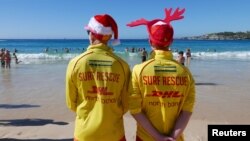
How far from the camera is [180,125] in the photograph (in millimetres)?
3143

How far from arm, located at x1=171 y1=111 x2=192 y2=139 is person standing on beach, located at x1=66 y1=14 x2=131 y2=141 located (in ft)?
1.45

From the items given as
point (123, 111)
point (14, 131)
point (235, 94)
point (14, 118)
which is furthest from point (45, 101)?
point (123, 111)

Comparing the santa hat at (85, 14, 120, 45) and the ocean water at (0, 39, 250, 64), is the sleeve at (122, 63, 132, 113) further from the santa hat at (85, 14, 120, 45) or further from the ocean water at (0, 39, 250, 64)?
the ocean water at (0, 39, 250, 64)

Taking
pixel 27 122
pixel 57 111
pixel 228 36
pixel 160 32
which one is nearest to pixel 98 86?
pixel 160 32

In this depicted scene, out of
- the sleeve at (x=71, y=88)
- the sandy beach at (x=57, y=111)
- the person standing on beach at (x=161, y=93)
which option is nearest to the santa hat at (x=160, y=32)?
the person standing on beach at (x=161, y=93)

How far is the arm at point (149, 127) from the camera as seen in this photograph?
3070 mm

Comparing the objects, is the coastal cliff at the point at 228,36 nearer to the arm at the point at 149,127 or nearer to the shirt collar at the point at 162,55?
the shirt collar at the point at 162,55

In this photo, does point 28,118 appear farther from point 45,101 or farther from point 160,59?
point 160,59

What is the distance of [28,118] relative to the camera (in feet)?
31.1

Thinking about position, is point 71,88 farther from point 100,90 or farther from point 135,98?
point 135,98

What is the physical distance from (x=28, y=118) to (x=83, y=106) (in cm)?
670

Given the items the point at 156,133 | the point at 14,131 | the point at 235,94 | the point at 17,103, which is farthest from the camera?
the point at 235,94

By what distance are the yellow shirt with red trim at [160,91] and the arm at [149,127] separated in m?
0.05

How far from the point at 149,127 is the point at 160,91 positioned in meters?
0.30
